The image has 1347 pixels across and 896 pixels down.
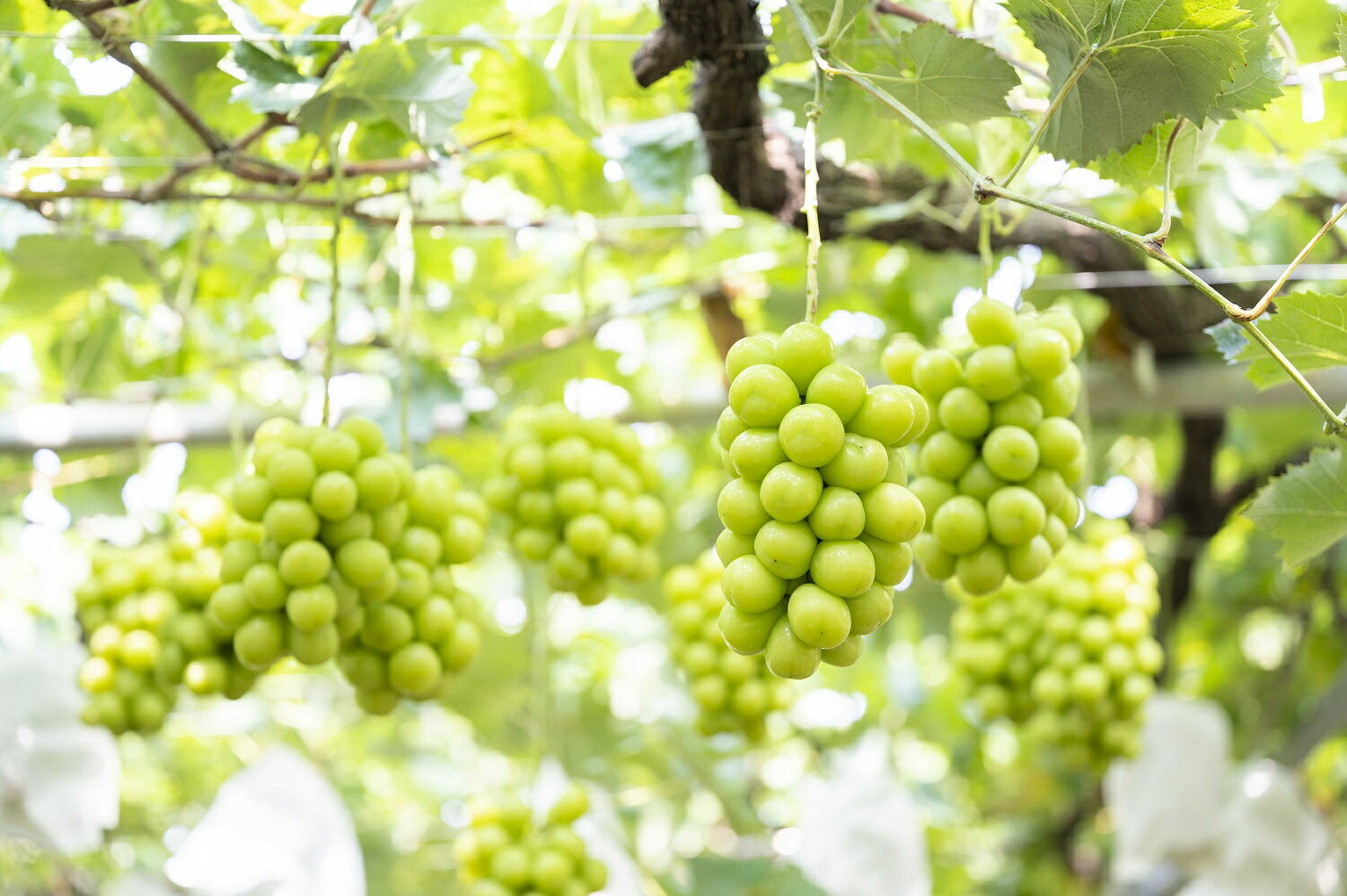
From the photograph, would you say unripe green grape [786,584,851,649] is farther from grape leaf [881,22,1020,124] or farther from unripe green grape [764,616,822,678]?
grape leaf [881,22,1020,124]

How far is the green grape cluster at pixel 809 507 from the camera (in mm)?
574

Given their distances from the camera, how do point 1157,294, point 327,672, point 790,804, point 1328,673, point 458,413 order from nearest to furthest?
point 1157,294, point 458,413, point 327,672, point 1328,673, point 790,804

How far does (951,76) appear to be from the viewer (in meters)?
0.73

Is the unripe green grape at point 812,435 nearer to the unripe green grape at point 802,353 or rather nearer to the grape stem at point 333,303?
the unripe green grape at point 802,353

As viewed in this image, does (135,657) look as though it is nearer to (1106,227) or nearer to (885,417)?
(885,417)

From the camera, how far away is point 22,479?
67.8 inches

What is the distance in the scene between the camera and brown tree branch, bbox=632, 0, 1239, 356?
85cm

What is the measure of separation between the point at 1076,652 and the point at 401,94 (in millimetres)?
895

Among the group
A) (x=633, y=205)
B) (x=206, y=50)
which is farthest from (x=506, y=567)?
(x=206, y=50)

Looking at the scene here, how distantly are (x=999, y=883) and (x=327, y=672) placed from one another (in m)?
1.61

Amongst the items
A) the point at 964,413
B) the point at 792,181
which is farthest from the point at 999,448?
the point at 792,181

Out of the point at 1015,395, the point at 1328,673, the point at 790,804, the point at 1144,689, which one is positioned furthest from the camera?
the point at 790,804

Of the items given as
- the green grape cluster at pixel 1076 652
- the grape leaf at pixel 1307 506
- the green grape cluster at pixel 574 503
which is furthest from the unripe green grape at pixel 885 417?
the green grape cluster at pixel 1076 652

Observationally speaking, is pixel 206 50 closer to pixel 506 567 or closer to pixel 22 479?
pixel 22 479
